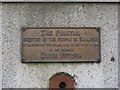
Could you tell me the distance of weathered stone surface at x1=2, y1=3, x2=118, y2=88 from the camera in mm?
6137

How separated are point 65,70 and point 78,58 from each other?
7.3 inches

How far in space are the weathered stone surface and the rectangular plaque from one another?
5 cm

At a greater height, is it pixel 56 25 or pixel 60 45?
pixel 56 25

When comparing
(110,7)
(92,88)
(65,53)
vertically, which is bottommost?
(92,88)

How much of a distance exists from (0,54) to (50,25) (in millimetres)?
607

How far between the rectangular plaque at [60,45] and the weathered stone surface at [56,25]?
0.05 m

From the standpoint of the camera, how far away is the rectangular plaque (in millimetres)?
6137

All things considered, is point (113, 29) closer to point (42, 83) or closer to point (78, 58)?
point (78, 58)

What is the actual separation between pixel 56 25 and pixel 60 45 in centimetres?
22

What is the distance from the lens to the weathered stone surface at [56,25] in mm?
A: 6137

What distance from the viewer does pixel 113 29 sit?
6207 mm

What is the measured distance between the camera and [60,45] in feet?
20.2

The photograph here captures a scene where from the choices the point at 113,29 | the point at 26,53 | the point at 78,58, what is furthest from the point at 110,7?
the point at 26,53

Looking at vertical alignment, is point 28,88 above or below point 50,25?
below
